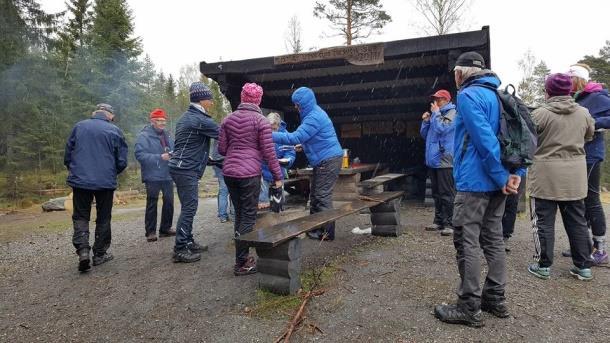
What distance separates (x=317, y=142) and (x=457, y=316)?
2606mm

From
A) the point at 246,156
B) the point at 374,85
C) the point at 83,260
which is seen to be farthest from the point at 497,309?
the point at 374,85

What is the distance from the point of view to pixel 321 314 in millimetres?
2932

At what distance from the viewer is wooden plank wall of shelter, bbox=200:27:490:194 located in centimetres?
616

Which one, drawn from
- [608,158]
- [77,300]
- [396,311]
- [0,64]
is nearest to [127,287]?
[77,300]

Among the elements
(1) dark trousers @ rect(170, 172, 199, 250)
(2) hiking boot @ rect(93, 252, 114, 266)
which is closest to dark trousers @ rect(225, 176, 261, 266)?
(1) dark trousers @ rect(170, 172, 199, 250)

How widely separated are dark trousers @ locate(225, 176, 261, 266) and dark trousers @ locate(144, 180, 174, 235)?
6.56 ft

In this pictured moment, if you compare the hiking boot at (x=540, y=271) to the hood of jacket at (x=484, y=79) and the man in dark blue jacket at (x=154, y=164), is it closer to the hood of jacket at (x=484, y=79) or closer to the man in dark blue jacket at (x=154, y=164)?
the hood of jacket at (x=484, y=79)

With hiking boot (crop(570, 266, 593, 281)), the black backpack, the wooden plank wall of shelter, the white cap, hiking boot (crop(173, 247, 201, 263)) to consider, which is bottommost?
hiking boot (crop(570, 266, 593, 281))

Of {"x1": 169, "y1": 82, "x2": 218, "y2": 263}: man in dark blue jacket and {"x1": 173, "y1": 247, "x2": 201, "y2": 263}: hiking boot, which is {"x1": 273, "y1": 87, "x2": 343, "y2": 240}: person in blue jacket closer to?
{"x1": 169, "y1": 82, "x2": 218, "y2": 263}: man in dark blue jacket

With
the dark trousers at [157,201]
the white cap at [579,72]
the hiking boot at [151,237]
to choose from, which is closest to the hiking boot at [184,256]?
the dark trousers at [157,201]

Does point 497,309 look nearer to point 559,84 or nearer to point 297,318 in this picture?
point 297,318

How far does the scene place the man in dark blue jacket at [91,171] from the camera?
4.20m

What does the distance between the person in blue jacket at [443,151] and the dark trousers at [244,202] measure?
9.19 ft

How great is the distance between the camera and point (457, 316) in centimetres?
269
